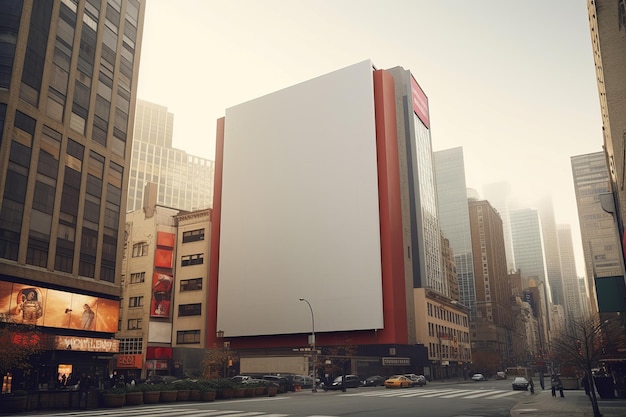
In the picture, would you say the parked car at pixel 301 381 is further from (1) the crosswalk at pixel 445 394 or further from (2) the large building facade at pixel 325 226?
(1) the crosswalk at pixel 445 394

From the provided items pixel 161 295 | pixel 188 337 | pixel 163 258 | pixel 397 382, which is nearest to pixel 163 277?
pixel 161 295

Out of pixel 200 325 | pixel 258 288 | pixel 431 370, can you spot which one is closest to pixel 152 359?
pixel 200 325

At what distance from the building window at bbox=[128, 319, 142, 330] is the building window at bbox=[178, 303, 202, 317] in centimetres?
773

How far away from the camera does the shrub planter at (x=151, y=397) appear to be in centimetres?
3375

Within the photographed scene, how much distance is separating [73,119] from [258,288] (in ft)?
135

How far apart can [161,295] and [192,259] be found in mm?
Answer: 8635

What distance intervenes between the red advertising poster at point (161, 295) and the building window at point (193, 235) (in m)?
7.95

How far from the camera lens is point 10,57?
45250 millimetres

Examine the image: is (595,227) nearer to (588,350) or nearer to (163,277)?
(163,277)

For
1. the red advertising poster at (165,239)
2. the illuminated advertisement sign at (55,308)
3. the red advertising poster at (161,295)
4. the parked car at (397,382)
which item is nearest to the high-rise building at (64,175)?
the illuminated advertisement sign at (55,308)

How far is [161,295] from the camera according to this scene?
86.8m

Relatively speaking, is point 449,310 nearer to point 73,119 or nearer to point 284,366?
point 284,366

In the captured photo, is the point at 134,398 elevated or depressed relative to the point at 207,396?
elevated

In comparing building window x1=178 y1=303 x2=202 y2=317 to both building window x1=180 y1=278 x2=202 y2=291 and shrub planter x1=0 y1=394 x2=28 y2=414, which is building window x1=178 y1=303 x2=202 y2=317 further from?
shrub planter x1=0 y1=394 x2=28 y2=414
